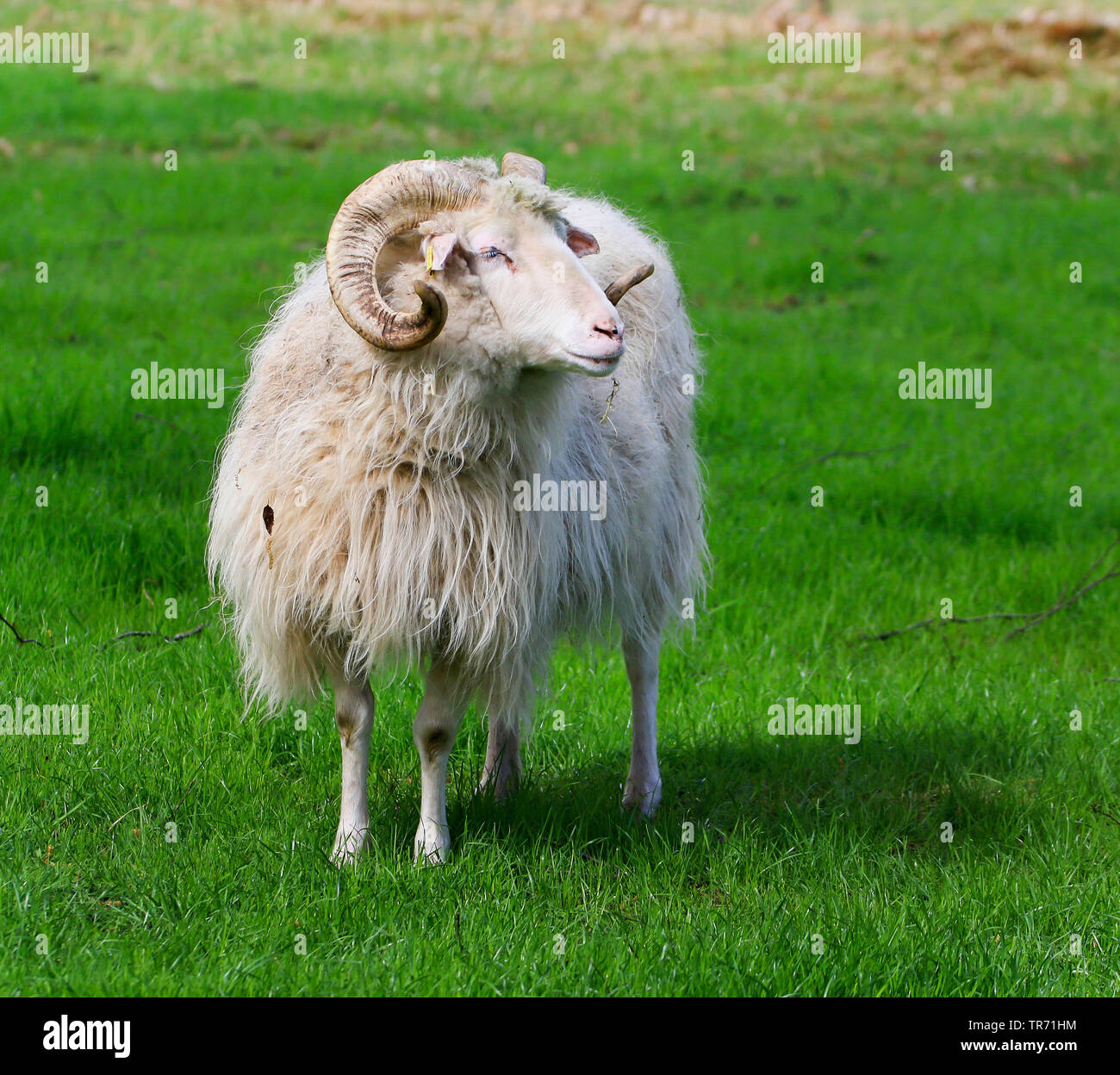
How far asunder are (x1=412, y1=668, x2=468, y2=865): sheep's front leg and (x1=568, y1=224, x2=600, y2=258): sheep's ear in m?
1.45

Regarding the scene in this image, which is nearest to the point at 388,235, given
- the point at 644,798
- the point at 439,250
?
the point at 439,250

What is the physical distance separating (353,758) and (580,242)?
6.06 feet

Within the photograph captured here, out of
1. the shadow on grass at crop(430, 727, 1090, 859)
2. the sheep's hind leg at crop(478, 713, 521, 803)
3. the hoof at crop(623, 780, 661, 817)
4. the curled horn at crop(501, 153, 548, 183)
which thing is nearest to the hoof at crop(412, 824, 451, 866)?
the shadow on grass at crop(430, 727, 1090, 859)

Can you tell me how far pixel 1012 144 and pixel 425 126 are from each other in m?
7.24

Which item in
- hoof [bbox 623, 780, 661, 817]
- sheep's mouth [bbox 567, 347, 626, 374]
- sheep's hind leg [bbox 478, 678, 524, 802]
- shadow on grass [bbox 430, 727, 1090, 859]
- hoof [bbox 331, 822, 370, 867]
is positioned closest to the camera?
sheep's mouth [bbox 567, 347, 626, 374]

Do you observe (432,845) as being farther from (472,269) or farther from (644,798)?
(472,269)

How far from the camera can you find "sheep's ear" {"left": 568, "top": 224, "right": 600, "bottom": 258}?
4.48 metres

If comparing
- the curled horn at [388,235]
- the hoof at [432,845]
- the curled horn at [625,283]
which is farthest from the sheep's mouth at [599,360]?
the hoof at [432,845]

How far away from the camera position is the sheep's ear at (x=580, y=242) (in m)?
4.48

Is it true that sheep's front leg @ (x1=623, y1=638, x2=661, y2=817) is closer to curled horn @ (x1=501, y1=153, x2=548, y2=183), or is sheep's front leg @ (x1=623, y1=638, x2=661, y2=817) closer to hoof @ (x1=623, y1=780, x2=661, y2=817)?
hoof @ (x1=623, y1=780, x2=661, y2=817)

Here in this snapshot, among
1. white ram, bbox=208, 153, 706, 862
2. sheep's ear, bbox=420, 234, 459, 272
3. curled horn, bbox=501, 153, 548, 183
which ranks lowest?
white ram, bbox=208, 153, 706, 862

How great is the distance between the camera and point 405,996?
3.51 meters

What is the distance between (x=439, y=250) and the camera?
400cm
